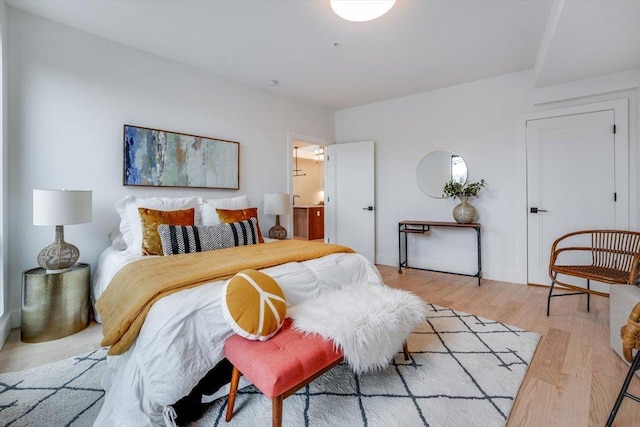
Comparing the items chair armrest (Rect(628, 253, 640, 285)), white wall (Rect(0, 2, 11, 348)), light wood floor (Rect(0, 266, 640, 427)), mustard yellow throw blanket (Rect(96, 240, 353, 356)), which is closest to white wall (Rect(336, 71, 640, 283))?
light wood floor (Rect(0, 266, 640, 427))

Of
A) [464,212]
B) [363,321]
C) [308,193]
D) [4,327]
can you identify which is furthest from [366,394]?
[308,193]

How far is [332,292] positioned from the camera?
184 centimetres

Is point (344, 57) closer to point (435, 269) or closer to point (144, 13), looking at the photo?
point (144, 13)

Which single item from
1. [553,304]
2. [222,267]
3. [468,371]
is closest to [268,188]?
[222,267]

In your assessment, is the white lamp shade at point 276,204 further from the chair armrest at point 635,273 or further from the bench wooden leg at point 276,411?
the chair armrest at point 635,273

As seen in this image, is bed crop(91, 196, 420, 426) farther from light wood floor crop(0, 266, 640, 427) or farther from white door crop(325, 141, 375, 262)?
white door crop(325, 141, 375, 262)

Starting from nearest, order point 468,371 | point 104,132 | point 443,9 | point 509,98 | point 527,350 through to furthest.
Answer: point 468,371
point 527,350
point 443,9
point 104,132
point 509,98

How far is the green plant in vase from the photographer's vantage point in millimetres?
3740

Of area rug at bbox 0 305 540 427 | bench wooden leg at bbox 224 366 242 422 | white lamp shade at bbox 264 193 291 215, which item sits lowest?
area rug at bbox 0 305 540 427

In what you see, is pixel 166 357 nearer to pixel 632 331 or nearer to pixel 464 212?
pixel 632 331

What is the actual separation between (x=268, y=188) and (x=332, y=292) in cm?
259

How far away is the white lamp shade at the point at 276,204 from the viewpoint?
3754 mm

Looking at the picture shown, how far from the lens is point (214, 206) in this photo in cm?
304

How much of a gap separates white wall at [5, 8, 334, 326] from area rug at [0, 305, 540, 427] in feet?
3.98
